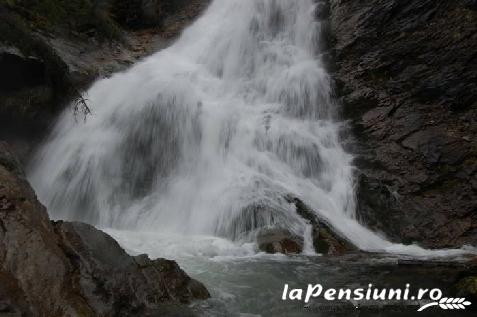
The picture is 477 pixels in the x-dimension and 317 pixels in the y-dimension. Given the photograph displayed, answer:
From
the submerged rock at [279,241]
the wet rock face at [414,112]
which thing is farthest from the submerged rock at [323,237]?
the wet rock face at [414,112]

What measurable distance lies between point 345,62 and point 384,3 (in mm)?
2536

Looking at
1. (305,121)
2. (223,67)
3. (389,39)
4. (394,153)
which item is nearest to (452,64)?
(389,39)

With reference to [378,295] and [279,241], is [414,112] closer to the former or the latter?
[279,241]

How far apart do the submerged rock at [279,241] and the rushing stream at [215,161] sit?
24 cm

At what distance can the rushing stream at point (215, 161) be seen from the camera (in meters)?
9.45

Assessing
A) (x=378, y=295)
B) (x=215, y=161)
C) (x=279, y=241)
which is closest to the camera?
(x=378, y=295)

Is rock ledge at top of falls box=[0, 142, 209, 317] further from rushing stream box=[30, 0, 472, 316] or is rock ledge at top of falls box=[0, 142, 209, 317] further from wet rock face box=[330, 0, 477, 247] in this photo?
wet rock face box=[330, 0, 477, 247]

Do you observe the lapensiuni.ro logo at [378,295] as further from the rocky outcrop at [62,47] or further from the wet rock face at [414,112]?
A: the rocky outcrop at [62,47]

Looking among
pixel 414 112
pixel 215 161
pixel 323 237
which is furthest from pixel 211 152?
pixel 414 112

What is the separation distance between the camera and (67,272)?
495 centimetres

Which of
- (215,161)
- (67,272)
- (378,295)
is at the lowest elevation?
(378,295)

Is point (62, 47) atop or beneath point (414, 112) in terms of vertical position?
atop

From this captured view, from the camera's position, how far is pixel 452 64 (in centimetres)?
1375

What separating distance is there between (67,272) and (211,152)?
8.11 meters
